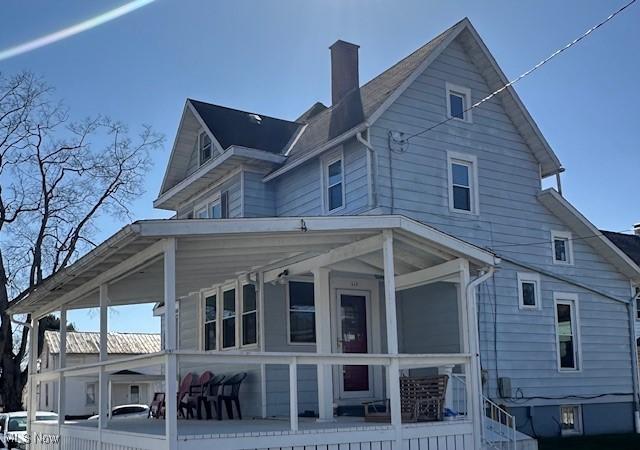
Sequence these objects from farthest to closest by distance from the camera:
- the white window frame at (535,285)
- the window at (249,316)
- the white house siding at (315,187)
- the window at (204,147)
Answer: the window at (204,147), the white window frame at (535,285), the window at (249,316), the white house siding at (315,187)

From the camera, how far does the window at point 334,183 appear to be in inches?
569

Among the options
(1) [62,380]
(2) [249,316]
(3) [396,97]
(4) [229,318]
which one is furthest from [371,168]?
(1) [62,380]

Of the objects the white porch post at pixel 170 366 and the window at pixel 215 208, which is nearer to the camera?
the white porch post at pixel 170 366

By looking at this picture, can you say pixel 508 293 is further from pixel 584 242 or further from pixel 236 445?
pixel 236 445

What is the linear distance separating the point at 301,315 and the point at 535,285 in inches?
210

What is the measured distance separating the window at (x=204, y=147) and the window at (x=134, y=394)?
1098 inches

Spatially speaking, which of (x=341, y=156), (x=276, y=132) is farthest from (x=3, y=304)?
(x=341, y=156)

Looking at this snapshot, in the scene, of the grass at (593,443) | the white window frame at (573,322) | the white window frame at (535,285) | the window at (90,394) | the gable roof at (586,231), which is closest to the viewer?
the grass at (593,443)

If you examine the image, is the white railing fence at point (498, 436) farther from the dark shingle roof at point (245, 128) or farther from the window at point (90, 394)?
the window at point (90, 394)

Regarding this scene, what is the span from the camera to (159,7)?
39.9ft

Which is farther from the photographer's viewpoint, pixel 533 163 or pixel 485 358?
pixel 533 163

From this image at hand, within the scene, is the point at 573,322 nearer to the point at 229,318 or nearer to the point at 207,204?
the point at 229,318

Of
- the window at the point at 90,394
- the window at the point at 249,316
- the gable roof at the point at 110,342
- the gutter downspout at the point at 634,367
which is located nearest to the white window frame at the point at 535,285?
the gutter downspout at the point at 634,367

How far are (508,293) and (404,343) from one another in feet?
8.39
